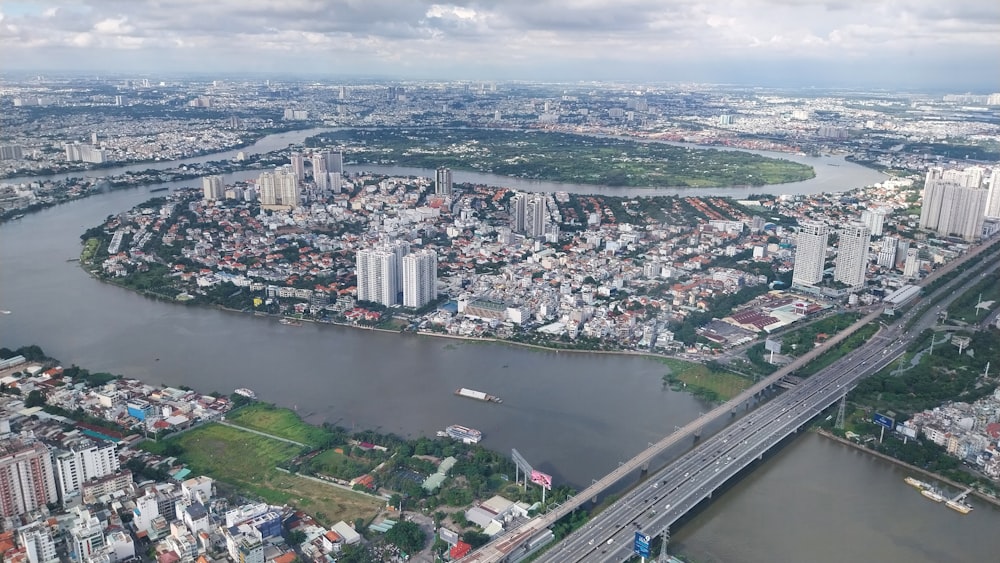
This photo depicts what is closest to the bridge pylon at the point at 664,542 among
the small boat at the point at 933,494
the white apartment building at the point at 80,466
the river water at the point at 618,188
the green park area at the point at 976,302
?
the small boat at the point at 933,494

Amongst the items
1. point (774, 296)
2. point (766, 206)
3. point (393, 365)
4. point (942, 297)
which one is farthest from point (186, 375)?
point (766, 206)

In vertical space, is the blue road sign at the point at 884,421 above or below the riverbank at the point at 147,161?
below

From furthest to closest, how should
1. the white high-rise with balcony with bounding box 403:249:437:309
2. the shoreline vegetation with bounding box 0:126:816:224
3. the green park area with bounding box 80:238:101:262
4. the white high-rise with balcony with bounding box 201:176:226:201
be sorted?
the shoreline vegetation with bounding box 0:126:816:224, the white high-rise with balcony with bounding box 201:176:226:201, the green park area with bounding box 80:238:101:262, the white high-rise with balcony with bounding box 403:249:437:309

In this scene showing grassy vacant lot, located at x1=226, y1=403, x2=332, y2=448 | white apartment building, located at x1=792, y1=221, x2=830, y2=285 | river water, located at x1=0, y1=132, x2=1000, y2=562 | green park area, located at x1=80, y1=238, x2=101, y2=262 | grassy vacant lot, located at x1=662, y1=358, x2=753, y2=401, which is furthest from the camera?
green park area, located at x1=80, y1=238, x2=101, y2=262

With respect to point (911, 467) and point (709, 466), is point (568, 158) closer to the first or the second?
point (911, 467)

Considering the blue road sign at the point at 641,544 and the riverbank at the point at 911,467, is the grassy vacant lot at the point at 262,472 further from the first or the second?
the riverbank at the point at 911,467

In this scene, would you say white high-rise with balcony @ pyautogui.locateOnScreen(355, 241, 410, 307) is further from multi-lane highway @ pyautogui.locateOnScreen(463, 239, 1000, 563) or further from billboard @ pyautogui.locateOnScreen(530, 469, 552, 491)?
billboard @ pyautogui.locateOnScreen(530, 469, 552, 491)

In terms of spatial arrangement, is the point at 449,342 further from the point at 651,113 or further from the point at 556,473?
the point at 651,113

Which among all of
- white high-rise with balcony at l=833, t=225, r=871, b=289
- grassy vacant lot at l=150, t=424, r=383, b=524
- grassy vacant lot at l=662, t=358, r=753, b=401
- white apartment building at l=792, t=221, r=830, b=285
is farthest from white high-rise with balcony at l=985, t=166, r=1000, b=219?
grassy vacant lot at l=150, t=424, r=383, b=524
